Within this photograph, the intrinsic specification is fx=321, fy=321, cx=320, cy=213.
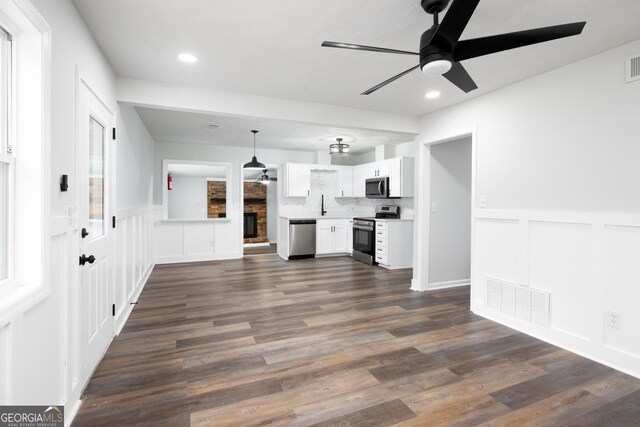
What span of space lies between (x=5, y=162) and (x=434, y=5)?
7.35ft

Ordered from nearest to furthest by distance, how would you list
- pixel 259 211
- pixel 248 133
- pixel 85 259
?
pixel 85 259 → pixel 248 133 → pixel 259 211

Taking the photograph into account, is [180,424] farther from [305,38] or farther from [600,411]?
[305,38]

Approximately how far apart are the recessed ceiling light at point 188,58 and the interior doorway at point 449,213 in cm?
310

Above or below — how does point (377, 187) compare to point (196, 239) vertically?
above

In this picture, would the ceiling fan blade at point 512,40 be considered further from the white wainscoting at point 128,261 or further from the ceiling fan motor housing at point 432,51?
the white wainscoting at point 128,261

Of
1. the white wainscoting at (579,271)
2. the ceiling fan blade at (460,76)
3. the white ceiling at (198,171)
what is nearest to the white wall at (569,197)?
the white wainscoting at (579,271)

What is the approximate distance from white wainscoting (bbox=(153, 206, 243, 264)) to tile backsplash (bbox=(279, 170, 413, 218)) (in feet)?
3.87

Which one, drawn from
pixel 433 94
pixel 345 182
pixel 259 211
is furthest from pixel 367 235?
pixel 259 211

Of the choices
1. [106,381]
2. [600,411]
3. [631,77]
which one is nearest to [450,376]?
[600,411]

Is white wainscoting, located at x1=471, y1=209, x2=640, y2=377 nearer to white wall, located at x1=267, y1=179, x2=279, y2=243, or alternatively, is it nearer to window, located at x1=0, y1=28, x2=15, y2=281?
window, located at x1=0, y1=28, x2=15, y2=281

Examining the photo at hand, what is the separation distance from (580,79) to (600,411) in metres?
2.43

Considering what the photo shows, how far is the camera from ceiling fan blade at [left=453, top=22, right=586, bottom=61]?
1.60 m

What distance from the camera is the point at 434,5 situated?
1.83 m

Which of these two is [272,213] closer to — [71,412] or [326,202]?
[326,202]
